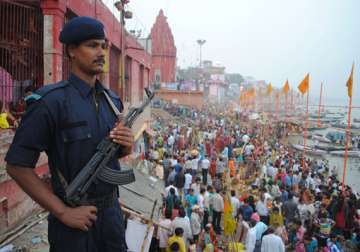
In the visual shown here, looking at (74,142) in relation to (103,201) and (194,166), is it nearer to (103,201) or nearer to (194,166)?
(103,201)

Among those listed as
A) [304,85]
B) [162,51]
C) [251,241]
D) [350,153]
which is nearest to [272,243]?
[251,241]

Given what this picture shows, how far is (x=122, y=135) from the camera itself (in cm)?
172

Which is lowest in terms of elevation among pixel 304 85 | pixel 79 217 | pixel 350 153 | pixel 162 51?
pixel 350 153

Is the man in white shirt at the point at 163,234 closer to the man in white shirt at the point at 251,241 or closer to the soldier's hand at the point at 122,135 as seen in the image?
the man in white shirt at the point at 251,241

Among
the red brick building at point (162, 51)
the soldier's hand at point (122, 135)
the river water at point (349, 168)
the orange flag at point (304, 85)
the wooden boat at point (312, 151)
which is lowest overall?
the river water at point (349, 168)

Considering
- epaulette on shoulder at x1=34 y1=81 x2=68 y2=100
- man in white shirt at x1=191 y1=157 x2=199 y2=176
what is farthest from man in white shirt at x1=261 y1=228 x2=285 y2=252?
man in white shirt at x1=191 y1=157 x2=199 y2=176

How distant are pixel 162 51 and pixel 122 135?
49112 millimetres

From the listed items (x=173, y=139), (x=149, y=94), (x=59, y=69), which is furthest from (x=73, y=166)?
(x=173, y=139)

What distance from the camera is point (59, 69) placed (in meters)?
7.09

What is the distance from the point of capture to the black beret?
65.4 inches

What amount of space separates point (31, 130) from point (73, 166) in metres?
0.25

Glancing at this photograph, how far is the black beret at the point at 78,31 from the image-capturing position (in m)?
1.66

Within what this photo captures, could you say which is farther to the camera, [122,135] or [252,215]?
[252,215]

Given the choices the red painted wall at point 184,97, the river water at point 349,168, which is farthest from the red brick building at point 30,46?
the red painted wall at point 184,97
